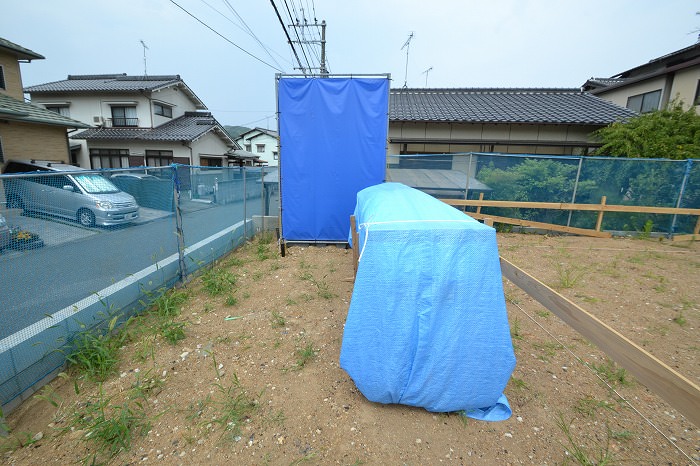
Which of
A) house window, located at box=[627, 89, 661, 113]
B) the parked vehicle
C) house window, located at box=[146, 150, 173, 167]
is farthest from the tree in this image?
house window, located at box=[146, 150, 173, 167]

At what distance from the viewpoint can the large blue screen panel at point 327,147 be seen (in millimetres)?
5176

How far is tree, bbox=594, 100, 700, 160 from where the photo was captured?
7.47 meters

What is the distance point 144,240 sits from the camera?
340 centimetres

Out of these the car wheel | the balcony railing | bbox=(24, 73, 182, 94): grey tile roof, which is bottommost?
the car wheel

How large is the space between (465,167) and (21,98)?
1674 cm

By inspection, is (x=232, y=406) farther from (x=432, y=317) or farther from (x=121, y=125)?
(x=121, y=125)

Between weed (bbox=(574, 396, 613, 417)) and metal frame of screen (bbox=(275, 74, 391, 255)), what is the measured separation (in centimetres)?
422

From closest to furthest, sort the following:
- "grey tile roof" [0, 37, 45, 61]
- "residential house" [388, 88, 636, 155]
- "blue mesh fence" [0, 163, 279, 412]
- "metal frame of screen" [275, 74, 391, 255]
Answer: "blue mesh fence" [0, 163, 279, 412]
"metal frame of screen" [275, 74, 391, 255]
"residential house" [388, 88, 636, 155]
"grey tile roof" [0, 37, 45, 61]

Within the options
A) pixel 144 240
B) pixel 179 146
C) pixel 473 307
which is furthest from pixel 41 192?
pixel 179 146

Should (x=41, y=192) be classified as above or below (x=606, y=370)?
above

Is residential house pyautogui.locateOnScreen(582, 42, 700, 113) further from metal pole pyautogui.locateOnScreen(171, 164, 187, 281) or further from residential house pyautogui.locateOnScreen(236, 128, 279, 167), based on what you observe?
residential house pyautogui.locateOnScreen(236, 128, 279, 167)

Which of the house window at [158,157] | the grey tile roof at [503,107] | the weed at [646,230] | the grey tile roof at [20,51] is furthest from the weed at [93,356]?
the house window at [158,157]

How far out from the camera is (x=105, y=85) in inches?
691

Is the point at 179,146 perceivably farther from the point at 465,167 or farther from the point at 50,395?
the point at 50,395
